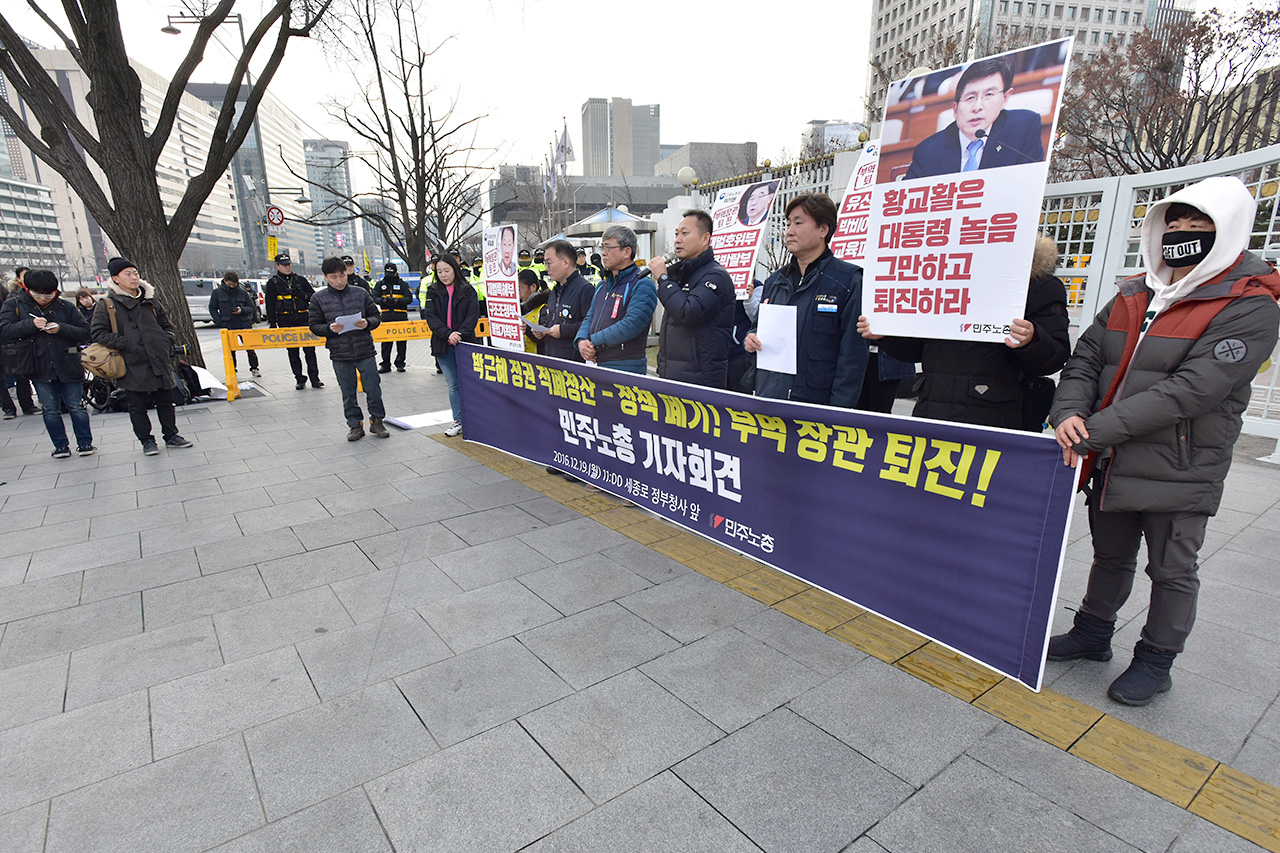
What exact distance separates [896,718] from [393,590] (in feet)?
8.48

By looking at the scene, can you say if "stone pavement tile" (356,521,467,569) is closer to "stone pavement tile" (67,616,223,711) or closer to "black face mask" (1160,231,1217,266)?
"stone pavement tile" (67,616,223,711)

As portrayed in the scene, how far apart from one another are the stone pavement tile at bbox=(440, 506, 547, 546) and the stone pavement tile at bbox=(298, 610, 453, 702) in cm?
103

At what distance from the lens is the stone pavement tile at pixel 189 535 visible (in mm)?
4129

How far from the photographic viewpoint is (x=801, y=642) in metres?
2.91

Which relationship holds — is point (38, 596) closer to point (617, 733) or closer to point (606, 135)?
point (617, 733)

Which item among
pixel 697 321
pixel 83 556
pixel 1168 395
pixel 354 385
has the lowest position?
pixel 83 556

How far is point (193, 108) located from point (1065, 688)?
127 metres

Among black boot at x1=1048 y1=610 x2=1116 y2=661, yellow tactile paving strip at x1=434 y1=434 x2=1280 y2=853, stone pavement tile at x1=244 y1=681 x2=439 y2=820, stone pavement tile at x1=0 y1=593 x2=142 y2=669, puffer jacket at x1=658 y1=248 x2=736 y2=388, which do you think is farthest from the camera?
puffer jacket at x1=658 y1=248 x2=736 y2=388

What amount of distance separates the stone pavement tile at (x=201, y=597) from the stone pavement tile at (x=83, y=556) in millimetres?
707

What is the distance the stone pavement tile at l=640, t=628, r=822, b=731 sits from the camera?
248cm

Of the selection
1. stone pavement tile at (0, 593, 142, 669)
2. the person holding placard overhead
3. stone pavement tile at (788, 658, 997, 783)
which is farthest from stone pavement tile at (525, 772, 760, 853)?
stone pavement tile at (0, 593, 142, 669)

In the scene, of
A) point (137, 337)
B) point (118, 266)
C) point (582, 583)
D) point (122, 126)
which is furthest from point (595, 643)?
point (122, 126)

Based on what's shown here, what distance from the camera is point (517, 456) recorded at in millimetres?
5793

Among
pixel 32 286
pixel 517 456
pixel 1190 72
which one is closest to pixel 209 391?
pixel 32 286
